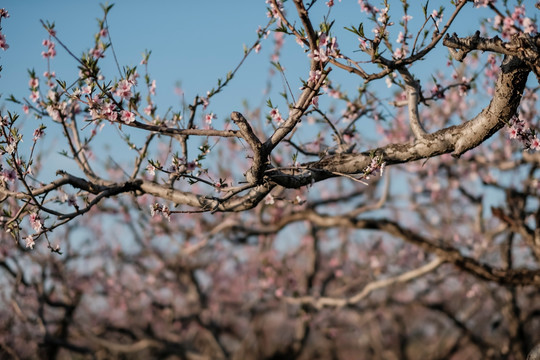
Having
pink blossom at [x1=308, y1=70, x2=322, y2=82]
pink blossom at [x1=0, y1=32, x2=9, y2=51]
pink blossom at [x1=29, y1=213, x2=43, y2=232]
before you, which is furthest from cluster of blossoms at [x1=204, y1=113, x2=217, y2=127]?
pink blossom at [x1=0, y1=32, x2=9, y2=51]

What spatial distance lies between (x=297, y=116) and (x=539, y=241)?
3.64 metres

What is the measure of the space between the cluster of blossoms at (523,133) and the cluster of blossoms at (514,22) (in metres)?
0.72

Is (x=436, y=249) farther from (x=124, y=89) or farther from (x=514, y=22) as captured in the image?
(x=124, y=89)

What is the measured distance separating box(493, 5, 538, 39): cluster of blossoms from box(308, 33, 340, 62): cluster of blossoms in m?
1.12

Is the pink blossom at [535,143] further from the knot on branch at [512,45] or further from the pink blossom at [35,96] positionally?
the pink blossom at [35,96]

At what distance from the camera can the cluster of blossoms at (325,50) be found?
11.2 ft

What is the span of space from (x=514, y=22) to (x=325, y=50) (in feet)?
4.28

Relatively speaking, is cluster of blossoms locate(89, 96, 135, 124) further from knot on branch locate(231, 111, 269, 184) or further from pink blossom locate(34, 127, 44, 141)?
knot on branch locate(231, 111, 269, 184)

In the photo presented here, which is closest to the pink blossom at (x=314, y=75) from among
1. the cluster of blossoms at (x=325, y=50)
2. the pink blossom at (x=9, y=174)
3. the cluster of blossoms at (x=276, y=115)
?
the cluster of blossoms at (x=325, y=50)

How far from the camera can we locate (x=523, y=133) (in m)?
3.81

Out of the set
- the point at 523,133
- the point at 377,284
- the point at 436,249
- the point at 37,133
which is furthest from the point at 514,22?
the point at 377,284

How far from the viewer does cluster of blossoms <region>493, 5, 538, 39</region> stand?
3238 millimetres

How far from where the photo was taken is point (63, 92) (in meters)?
3.93

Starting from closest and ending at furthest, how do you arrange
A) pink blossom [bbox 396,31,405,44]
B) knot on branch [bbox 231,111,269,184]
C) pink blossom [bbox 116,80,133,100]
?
knot on branch [bbox 231,111,269,184], pink blossom [bbox 116,80,133,100], pink blossom [bbox 396,31,405,44]
